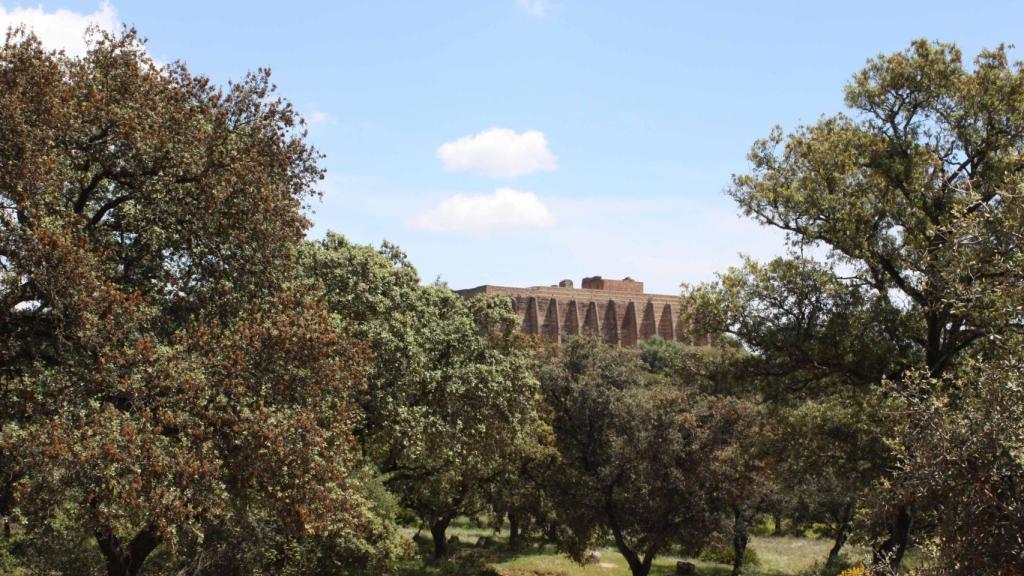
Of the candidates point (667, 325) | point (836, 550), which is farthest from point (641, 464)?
point (667, 325)

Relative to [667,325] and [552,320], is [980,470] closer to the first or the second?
[552,320]

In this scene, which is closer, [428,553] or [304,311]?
[304,311]

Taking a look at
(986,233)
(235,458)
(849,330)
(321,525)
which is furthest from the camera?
(849,330)

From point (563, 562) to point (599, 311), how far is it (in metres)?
69.2

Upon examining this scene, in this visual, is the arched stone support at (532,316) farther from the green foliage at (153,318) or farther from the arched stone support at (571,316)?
the green foliage at (153,318)

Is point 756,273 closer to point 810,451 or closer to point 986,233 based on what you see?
point 810,451

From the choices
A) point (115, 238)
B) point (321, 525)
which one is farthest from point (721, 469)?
point (115, 238)

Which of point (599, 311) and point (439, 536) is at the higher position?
point (599, 311)

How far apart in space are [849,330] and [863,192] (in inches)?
107

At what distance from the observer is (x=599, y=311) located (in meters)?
105

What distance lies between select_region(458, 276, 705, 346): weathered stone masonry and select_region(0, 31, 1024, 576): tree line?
73.5 m

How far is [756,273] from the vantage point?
→ 19.3m

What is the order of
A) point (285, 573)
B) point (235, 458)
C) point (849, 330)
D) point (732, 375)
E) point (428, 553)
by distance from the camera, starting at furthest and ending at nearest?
point (428, 553), point (285, 573), point (732, 375), point (849, 330), point (235, 458)

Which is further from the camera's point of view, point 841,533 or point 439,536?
point 841,533
